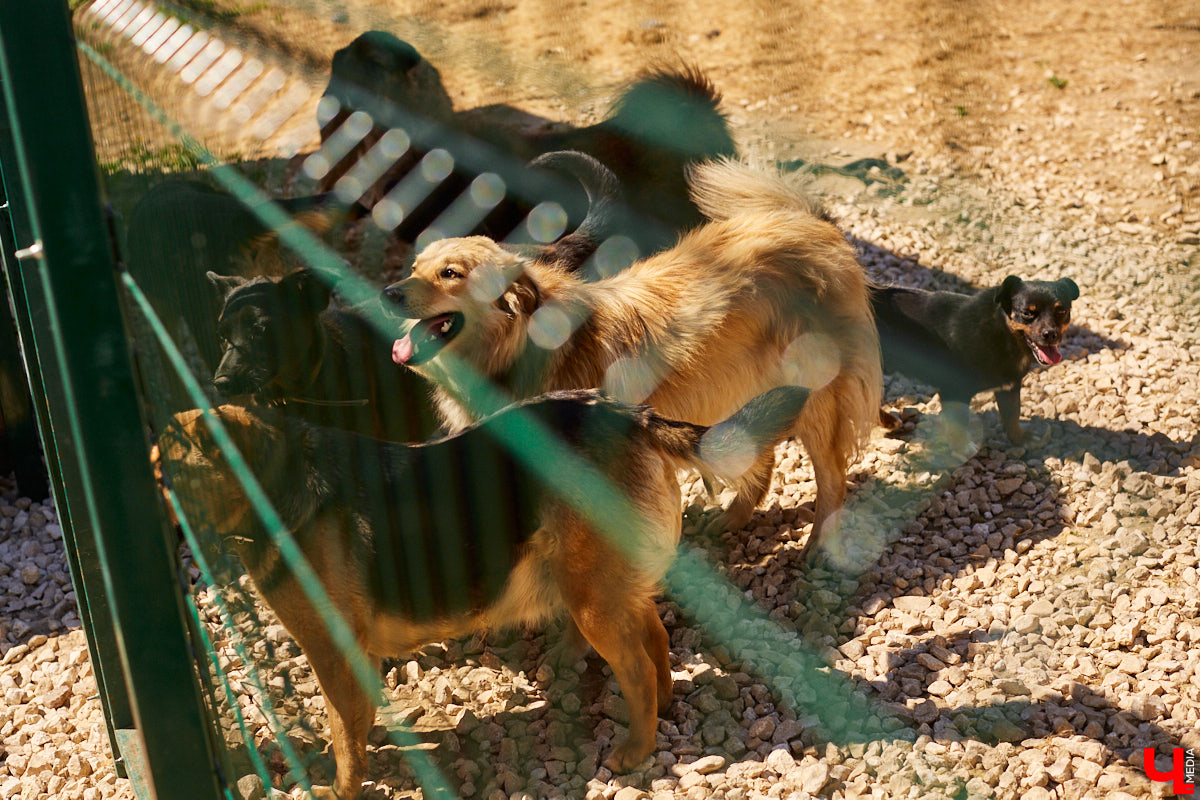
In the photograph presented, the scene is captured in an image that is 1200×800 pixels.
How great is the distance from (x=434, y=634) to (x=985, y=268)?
16.2 feet

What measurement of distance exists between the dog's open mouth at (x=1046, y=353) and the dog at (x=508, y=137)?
79.9 inches

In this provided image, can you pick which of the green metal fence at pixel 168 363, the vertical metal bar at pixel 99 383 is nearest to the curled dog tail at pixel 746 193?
the green metal fence at pixel 168 363

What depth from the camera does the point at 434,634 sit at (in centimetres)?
336

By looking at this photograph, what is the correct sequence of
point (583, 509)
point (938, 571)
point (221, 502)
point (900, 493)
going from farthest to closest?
1. point (900, 493)
2. point (938, 571)
3. point (583, 509)
4. point (221, 502)

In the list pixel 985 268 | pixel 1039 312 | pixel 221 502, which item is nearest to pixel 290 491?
pixel 221 502

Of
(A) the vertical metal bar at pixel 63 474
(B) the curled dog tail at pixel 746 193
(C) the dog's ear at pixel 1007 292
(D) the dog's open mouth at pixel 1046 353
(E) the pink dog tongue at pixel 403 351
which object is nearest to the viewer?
(A) the vertical metal bar at pixel 63 474

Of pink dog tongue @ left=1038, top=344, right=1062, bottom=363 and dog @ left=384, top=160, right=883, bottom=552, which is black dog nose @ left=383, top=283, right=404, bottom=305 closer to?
dog @ left=384, top=160, right=883, bottom=552

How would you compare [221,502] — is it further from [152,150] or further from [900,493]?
[900,493]

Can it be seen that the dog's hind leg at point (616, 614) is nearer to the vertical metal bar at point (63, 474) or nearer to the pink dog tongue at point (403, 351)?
the pink dog tongue at point (403, 351)

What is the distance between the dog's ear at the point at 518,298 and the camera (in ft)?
13.0

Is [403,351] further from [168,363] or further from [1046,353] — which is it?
[1046,353]

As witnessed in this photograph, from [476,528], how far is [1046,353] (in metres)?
3.32

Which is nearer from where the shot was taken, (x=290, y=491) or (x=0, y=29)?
(x=0, y=29)

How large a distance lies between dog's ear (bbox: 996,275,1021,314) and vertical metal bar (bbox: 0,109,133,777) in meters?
4.37
